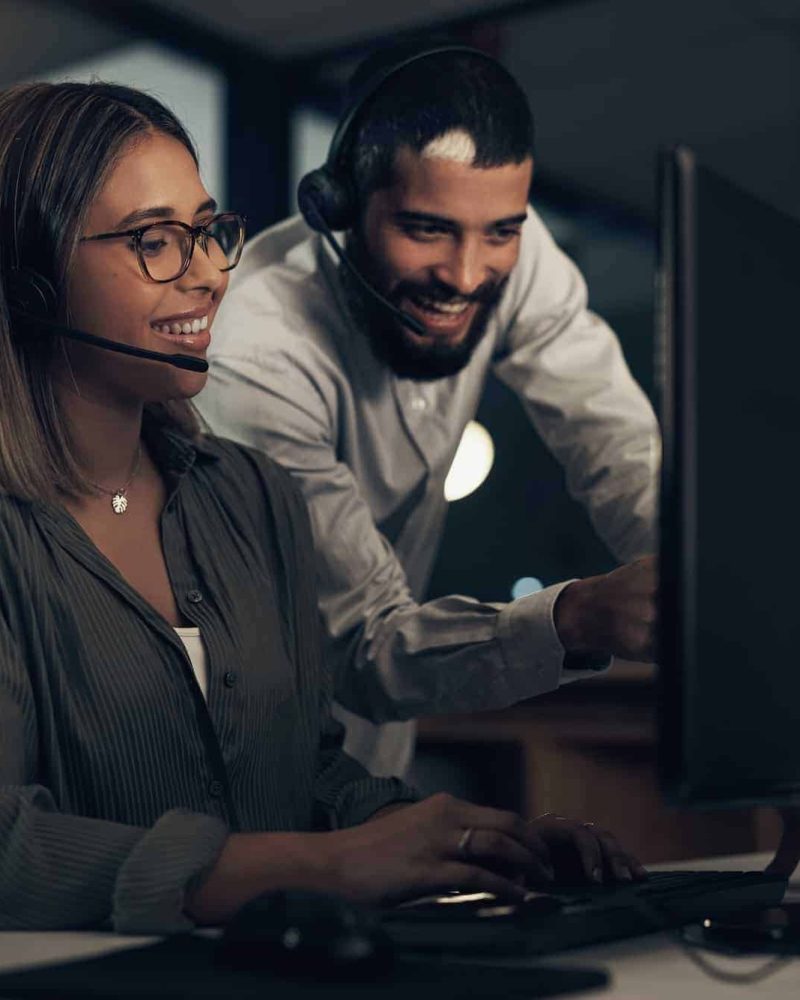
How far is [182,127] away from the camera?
1362 mm

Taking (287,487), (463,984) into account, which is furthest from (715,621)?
(287,487)

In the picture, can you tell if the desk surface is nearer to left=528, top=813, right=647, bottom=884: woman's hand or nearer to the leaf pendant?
left=528, top=813, right=647, bottom=884: woman's hand

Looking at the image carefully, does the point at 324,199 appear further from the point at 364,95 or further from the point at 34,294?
the point at 34,294

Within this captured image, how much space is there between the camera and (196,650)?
4.04 feet

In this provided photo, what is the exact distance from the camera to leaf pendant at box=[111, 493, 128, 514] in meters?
1.28

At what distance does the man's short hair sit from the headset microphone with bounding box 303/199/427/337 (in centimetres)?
6

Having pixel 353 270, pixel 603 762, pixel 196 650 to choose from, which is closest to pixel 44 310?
pixel 196 650

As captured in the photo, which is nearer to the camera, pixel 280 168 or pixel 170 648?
pixel 170 648

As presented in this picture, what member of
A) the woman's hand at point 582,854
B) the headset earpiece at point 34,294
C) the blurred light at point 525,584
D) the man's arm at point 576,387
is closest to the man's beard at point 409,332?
the man's arm at point 576,387

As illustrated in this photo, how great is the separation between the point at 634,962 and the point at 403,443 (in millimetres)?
1105

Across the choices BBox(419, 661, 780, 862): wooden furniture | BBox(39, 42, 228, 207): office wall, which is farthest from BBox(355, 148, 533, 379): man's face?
BBox(39, 42, 228, 207): office wall

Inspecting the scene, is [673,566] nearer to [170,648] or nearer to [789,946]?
[789,946]

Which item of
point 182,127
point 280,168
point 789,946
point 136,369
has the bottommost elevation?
point 789,946

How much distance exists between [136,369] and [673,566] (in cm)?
73
